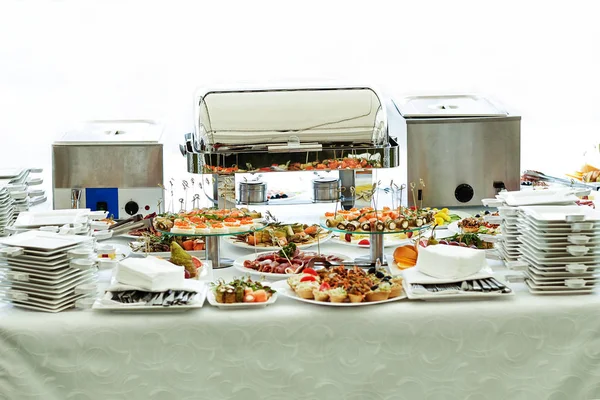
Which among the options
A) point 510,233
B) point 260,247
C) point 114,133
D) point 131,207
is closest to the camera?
point 510,233

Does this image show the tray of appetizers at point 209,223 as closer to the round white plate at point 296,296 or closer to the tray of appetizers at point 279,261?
the tray of appetizers at point 279,261

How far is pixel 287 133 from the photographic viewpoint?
358 cm

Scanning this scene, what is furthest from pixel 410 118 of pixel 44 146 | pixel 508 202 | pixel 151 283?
pixel 44 146

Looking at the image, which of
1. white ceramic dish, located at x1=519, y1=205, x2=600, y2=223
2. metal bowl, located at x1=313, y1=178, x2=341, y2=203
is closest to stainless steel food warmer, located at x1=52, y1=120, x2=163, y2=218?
metal bowl, located at x1=313, y1=178, x2=341, y2=203

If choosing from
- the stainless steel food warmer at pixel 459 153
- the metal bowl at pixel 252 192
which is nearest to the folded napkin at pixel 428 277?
the metal bowl at pixel 252 192

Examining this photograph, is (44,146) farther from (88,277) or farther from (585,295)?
(585,295)

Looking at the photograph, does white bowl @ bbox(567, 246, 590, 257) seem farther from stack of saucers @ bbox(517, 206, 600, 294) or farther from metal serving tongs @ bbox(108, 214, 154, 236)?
metal serving tongs @ bbox(108, 214, 154, 236)

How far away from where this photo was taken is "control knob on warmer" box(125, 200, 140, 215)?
3.96 meters

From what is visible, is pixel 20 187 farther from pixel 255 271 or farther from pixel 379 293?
pixel 379 293

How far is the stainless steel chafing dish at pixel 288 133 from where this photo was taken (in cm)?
353

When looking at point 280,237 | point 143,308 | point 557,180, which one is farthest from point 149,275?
point 557,180

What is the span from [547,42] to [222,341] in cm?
503

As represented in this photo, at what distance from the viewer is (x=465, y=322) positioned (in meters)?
2.36

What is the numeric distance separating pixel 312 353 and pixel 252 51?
4175 mm
